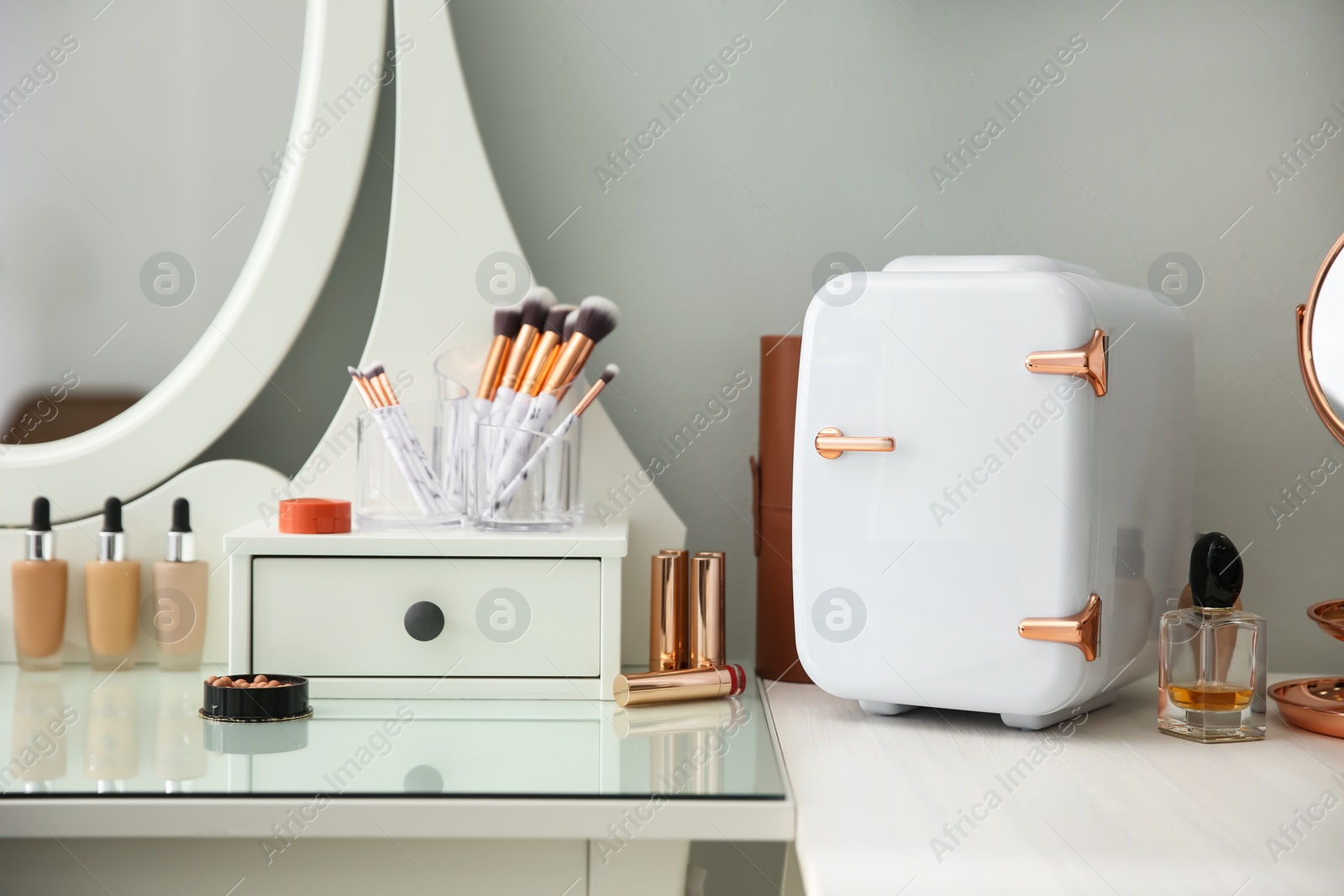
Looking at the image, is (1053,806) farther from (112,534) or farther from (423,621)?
(112,534)

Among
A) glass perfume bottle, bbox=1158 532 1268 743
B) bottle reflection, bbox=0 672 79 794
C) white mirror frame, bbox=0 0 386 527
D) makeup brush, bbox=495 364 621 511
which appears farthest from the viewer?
white mirror frame, bbox=0 0 386 527

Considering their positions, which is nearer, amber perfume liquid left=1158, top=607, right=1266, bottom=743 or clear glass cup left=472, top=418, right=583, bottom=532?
amber perfume liquid left=1158, top=607, right=1266, bottom=743

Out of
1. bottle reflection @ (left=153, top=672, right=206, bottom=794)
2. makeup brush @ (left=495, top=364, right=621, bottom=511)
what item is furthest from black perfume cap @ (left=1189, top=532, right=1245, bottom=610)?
bottle reflection @ (left=153, top=672, right=206, bottom=794)

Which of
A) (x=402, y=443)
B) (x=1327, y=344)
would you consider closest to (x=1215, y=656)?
(x=1327, y=344)

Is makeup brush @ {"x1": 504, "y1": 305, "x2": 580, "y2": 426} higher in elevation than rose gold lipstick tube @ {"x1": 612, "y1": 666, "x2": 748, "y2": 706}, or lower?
higher

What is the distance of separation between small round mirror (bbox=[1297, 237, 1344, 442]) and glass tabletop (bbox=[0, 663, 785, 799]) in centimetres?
47

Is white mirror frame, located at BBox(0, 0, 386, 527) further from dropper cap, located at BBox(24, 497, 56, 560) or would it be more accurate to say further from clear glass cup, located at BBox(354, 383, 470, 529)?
clear glass cup, located at BBox(354, 383, 470, 529)

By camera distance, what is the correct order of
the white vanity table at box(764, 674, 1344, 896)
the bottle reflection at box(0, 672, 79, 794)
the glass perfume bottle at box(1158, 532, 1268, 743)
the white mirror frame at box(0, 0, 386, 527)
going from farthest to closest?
the white mirror frame at box(0, 0, 386, 527)
the glass perfume bottle at box(1158, 532, 1268, 743)
the bottle reflection at box(0, 672, 79, 794)
the white vanity table at box(764, 674, 1344, 896)

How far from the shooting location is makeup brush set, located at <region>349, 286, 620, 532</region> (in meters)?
0.84

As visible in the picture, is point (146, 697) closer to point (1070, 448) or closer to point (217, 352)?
point (217, 352)

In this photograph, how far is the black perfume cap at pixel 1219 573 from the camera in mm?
720

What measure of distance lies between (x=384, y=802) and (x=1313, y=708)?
64 cm

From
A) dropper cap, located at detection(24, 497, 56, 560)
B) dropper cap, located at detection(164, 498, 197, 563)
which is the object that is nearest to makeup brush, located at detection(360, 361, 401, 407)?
dropper cap, located at detection(164, 498, 197, 563)

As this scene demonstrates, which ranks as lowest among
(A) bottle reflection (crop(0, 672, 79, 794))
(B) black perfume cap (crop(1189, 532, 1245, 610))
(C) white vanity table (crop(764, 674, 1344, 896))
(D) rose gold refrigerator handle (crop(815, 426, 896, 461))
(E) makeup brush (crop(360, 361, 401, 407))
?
(C) white vanity table (crop(764, 674, 1344, 896))
